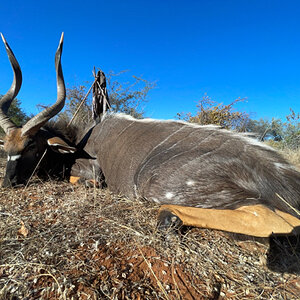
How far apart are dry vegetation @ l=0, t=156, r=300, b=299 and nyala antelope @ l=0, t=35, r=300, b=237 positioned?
0.17 metres

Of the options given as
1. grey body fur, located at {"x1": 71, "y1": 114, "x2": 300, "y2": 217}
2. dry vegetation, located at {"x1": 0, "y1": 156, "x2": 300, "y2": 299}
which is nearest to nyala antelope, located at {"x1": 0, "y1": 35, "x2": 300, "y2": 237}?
grey body fur, located at {"x1": 71, "y1": 114, "x2": 300, "y2": 217}

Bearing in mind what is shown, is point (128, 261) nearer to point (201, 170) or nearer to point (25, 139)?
point (201, 170)

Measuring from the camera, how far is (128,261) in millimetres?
1101

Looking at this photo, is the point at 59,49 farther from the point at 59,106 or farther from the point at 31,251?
the point at 31,251

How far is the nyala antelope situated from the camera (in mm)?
1345

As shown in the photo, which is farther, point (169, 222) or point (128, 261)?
point (169, 222)

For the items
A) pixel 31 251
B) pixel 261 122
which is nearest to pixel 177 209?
pixel 31 251

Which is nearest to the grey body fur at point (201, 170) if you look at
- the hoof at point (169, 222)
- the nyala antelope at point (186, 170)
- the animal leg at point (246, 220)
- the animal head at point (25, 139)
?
the nyala antelope at point (186, 170)

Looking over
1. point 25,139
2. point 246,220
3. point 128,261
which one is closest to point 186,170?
point 246,220

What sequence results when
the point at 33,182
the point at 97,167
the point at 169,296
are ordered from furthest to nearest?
the point at 97,167, the point at 33,182, the point at 169,296

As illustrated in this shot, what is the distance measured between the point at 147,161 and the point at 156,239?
0.87m

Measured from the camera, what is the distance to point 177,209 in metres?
1.50

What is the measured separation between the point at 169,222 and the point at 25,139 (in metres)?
2.29

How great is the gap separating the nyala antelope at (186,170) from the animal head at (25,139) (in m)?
0.01
